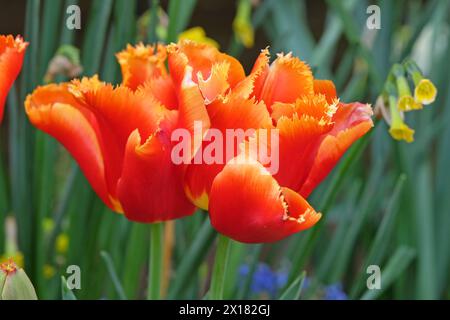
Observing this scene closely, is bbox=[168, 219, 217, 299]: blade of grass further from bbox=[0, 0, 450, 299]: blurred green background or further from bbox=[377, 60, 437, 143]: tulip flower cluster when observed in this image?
bbox=[377, 60, 437, 143]: tulip flower cluster

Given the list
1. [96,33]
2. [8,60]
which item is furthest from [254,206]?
[96,33]

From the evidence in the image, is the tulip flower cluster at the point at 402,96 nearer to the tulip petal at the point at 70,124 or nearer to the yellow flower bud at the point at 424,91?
the yellow flower bud at the point at 424,91

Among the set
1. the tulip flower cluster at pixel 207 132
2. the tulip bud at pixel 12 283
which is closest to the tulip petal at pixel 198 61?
the tulip flower cluster at pixel 207 132

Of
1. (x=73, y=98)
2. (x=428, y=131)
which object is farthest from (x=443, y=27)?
(x=73, y=98)

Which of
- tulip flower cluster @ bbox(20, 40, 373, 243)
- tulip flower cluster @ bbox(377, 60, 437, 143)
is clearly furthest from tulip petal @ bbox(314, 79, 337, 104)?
tulip flower cluster @ bbox(377, 60, 437, 143)

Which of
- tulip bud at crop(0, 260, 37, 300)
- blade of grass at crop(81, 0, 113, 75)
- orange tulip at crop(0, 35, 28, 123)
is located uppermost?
blade of grass at crop(81, 0, 113, 75)

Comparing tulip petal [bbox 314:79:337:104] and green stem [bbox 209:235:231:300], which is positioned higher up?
tulip petal [bbox 314:79:337:104]

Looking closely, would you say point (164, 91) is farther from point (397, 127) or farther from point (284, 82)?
point (397, 127)
